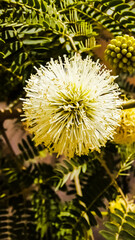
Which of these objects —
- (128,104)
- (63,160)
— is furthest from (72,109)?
(63,160)

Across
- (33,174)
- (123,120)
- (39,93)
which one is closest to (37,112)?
(39,93)

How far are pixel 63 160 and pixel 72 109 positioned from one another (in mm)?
252

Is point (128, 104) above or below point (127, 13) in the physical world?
below

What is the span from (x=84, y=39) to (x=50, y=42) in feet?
0.33

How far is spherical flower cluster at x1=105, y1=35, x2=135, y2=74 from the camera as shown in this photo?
0.52m

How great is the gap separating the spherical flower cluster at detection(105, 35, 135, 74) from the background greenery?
0.25 feet

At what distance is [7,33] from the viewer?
55 cm

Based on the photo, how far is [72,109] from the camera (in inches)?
19.6

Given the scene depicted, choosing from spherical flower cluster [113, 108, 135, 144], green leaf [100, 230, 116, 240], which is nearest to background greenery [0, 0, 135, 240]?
green leaf [100, 230, 116, 240]

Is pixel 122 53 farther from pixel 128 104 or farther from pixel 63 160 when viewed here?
pixel 63 160

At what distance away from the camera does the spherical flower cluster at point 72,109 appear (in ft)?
1.52

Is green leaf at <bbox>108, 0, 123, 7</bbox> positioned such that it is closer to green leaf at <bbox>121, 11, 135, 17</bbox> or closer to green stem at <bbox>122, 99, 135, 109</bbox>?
green leaf at <bbox>121, 11, 135, 17</bbox>

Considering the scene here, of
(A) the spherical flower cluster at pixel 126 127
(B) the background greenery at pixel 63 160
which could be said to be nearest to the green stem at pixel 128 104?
(A) the spherical flower cluster at pixel 126 127

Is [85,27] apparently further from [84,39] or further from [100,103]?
[100,103]
